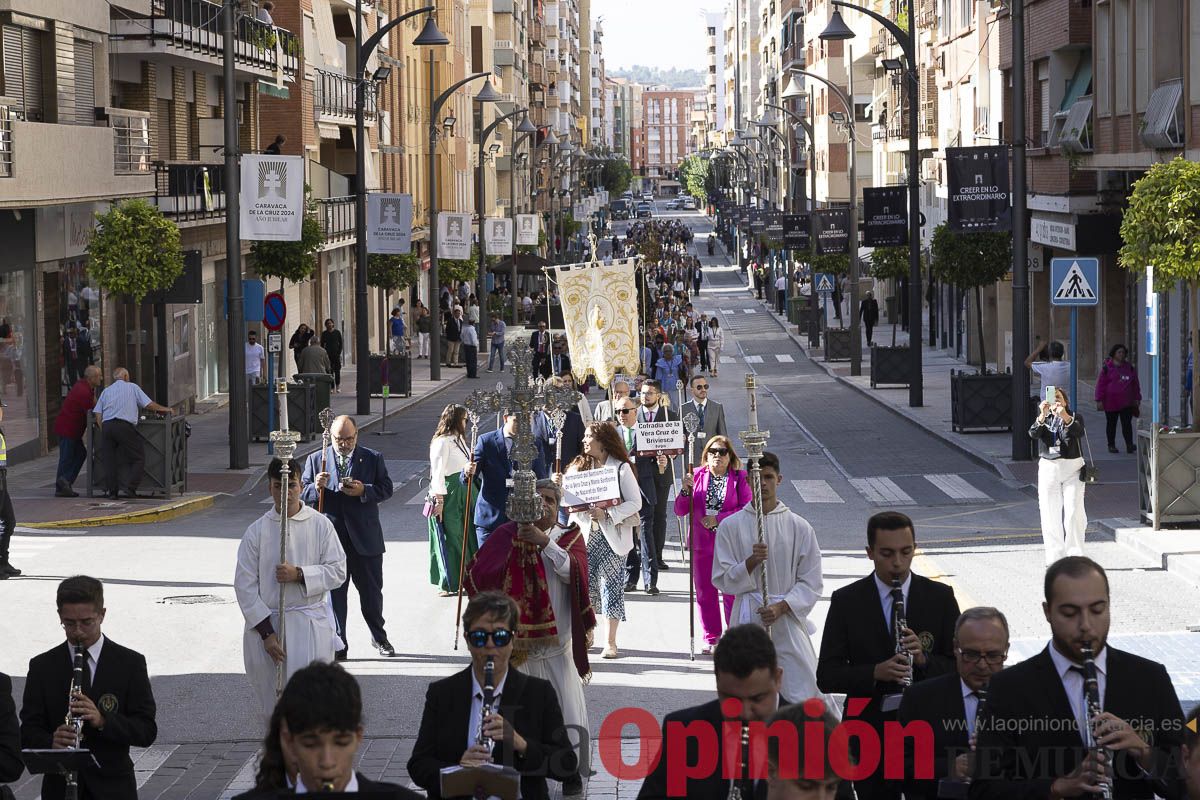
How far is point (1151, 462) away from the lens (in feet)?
63.5

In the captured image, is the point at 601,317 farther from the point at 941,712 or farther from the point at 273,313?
the point at 941,712

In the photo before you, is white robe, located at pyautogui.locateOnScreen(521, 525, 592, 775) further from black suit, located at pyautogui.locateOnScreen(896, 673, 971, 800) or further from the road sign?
the road sign

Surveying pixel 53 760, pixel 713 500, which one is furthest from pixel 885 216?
pixel 53 760

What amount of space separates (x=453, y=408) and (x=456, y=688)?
29.7ft

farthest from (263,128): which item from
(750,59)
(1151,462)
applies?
(750,59)

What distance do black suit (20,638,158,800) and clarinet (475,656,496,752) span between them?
5.20ft

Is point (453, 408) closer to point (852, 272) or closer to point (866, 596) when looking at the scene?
point (866, 596)

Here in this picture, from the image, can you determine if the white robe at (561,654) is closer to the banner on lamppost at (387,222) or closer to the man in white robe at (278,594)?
the man in white robe at (278,594)

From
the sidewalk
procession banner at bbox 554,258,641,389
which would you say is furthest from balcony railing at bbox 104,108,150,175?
procession banner at bbox 554,258,641,389

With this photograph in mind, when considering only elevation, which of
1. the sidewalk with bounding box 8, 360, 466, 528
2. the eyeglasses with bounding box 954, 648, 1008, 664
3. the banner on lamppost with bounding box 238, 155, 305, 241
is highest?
the banner on lamppost with bounding box 238, 155, 305, 241

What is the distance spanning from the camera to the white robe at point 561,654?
→ 10.2m

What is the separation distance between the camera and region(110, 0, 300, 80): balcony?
33.6m

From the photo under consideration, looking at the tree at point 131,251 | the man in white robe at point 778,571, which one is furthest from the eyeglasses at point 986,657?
the tree at point 131,251

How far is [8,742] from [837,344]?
1772 inches
